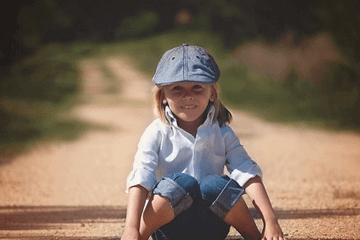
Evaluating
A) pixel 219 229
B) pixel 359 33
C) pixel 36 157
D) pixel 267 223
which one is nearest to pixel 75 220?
pixel 219 229

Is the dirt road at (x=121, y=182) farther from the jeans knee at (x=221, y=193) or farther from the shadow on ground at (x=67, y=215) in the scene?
the jeans knee at (x=221, y=193)

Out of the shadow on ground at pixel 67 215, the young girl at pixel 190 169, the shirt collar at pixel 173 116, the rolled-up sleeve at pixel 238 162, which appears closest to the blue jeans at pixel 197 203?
the young girl at pixel 190 169

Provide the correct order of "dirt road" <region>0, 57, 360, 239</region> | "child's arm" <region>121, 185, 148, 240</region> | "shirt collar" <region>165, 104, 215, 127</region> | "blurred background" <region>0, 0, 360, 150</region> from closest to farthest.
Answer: "child's arm" <region>121, 185, 148, 240</region>, "shirt collar" <region>165, 104, 215, 127</region>, "dirt road" <region>0, 57, 360, 239</region>, "blurred background" <region>0, 0, 360, 150</region>

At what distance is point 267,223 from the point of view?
304cm

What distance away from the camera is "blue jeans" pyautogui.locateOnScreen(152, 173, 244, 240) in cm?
302

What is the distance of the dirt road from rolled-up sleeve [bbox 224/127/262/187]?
0.81m

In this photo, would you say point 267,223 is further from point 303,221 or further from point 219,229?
point 303,221

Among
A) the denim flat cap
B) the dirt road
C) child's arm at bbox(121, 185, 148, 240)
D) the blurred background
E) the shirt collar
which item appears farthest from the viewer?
the blurred background

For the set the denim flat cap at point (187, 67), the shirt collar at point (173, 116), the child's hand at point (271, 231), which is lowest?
the child's hand at point (271, 231)

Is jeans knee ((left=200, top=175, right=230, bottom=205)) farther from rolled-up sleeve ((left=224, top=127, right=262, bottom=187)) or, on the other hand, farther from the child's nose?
the child's nose

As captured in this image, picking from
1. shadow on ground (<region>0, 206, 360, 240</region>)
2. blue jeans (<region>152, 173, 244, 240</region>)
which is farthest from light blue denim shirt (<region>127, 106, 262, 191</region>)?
shadow on ground (<region>0, 206, 360, 240</region>)

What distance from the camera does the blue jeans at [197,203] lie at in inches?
119

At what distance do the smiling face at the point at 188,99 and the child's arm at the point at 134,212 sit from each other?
0.45 metres

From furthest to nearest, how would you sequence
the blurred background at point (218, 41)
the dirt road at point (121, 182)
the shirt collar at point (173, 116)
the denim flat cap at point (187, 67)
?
1. the blurred background at point (218, 41)
2. the dirt road at point (121, 182)
3. the shirt collar at point (173, 116)
4. the denim flat cap at point (187, 67)
